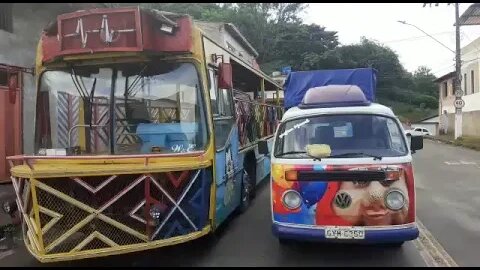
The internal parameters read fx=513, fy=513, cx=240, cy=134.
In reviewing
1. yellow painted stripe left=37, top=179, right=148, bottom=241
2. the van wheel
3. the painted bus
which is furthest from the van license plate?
the van wheel

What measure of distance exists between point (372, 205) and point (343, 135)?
1096 millimetres

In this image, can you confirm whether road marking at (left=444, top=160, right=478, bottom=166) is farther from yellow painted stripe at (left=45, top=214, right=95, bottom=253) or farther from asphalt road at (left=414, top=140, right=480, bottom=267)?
yellow painted stripe at (left=45, top=214, right=95, bottom=253)

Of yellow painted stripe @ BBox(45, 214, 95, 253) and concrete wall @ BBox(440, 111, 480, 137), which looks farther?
concrete wall @ BBox(440, 111, 480, 137)

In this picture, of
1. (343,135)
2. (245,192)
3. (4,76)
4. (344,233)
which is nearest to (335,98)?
(343,135)

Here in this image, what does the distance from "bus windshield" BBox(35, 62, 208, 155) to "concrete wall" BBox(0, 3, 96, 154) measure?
5705 mm

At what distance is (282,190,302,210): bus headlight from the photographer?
5.94 m

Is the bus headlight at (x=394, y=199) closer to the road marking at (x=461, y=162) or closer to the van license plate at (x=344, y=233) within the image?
the van license plate at (x=344, y=233)

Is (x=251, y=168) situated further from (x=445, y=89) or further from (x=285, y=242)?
(x=445, y=89)

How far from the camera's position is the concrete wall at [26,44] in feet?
38.9

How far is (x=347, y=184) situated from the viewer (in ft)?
19.0

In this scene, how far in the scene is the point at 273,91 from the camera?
48.3ft

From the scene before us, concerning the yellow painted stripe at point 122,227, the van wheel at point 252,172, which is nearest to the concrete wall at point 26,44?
the van wheel at point 252,172

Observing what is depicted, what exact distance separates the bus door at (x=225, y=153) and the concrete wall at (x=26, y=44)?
5832mm

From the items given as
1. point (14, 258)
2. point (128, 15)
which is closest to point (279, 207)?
point (128, 15)
